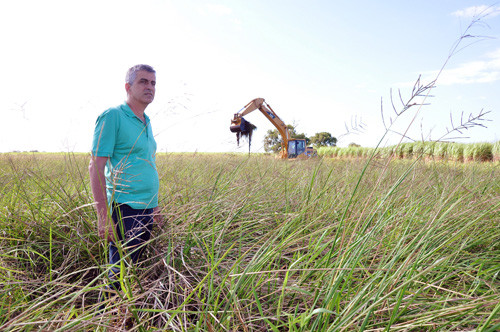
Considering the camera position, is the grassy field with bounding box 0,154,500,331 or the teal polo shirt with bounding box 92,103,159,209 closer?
the grassy field with bounding box 0,154,500,331

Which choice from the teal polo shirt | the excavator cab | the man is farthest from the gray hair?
the excavator cab

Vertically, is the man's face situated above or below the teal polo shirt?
above

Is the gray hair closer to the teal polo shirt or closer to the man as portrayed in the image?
the man

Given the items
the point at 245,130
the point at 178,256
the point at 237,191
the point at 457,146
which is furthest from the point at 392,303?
the point at 457,146

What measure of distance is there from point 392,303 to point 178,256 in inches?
44.1

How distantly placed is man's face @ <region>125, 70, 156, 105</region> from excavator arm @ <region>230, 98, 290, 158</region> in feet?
22.6

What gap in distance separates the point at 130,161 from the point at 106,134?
0.24 metres

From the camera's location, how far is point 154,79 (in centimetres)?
215

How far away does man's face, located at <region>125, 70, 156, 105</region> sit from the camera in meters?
2.09

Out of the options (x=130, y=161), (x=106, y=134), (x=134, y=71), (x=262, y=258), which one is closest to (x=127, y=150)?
(x=130, y=161)

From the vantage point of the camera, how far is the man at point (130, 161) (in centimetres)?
173

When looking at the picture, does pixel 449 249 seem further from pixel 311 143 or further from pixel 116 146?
pixel 116 146

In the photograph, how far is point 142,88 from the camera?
2104mm

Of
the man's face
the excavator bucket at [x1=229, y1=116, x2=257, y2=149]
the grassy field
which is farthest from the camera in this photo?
the excavator bucket at [x1=229, y1=116, x2=257, y2=149]
